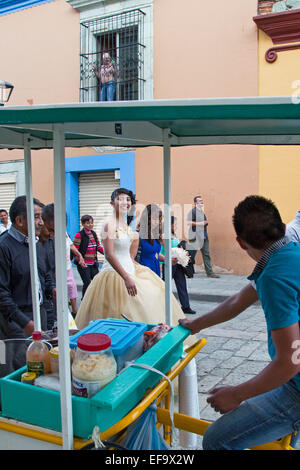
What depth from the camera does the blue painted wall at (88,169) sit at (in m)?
11.6

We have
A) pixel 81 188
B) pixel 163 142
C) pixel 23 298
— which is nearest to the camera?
pixel 163 142

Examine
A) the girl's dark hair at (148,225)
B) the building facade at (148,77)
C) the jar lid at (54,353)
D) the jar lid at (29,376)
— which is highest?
the building facade at (148,77)

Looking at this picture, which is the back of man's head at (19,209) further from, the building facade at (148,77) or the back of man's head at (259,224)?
the building facade at (148,77)

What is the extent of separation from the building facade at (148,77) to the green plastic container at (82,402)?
27.6 ft

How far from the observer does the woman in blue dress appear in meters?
5.46

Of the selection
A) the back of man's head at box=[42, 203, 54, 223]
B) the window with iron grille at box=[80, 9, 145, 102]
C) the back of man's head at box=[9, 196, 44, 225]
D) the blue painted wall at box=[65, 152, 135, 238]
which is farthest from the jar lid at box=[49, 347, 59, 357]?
the window with iron grille at box=[80, 9, 145, 102]

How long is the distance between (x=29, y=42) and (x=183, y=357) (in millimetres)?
12779

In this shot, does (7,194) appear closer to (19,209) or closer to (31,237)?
(19,209)

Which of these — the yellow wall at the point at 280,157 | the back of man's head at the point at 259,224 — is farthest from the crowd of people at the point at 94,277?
the yellow wall at the point at 280,157

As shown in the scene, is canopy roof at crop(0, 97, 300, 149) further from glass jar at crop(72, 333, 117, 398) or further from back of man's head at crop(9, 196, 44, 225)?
back of man's head at crop(9, 196, 44, 225)

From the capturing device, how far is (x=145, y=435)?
1.93 m

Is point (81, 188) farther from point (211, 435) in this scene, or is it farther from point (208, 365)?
point (211, 435)
